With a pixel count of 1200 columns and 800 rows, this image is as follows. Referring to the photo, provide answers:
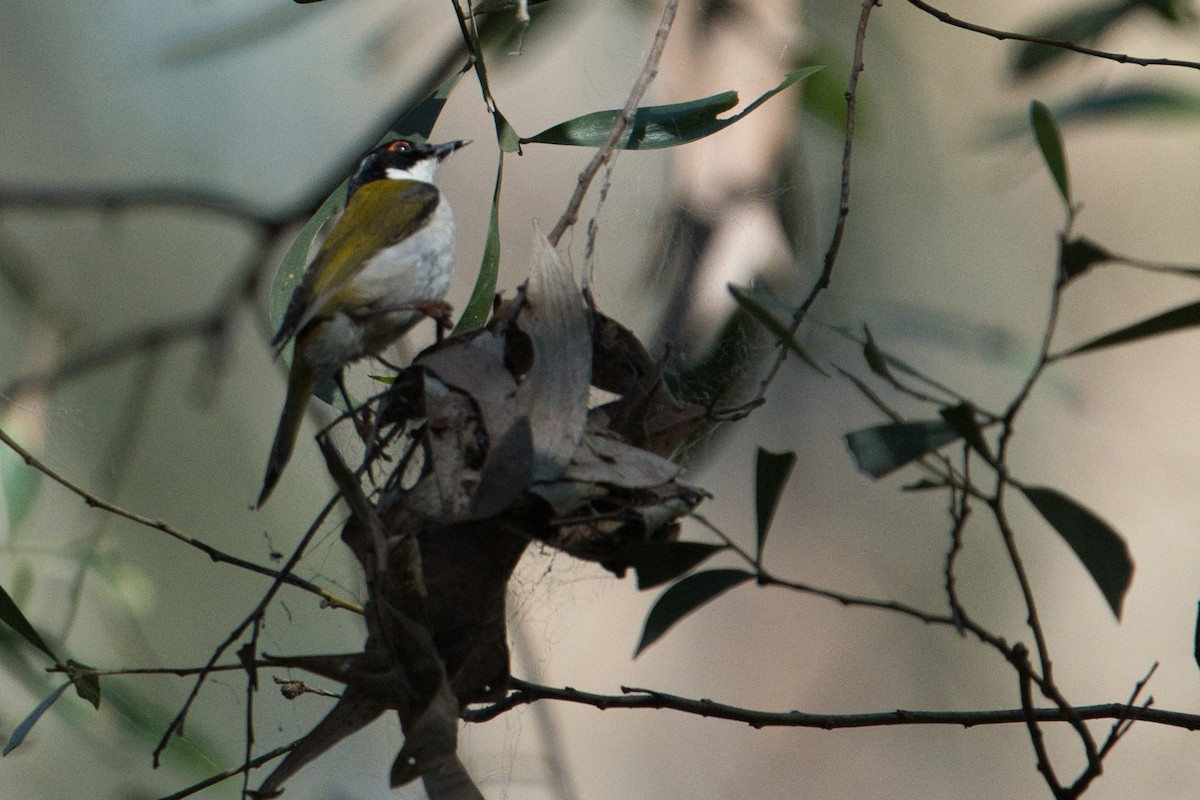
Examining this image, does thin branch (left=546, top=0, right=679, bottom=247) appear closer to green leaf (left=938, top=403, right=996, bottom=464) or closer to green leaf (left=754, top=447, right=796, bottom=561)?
green leaf (left=754, top=447, right=796, bottom=561)

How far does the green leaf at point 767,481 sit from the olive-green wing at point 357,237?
0.70 m

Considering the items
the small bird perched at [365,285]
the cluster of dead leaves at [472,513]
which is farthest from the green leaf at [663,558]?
the small bird perched at [365,285]

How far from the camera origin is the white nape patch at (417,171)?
82.4 inches

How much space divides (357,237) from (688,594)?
2.78ft

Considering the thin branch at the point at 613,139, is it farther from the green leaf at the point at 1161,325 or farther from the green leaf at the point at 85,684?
the green leaf at the point at 85,684

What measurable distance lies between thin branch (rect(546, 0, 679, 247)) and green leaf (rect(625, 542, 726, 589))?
1.08 feet

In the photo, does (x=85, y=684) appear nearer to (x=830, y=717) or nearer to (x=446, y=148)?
(x=830, y=717)

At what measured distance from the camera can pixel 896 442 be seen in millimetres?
934

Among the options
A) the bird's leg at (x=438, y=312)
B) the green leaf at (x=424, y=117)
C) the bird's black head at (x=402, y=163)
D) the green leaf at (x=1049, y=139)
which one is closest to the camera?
the green leaf at (x=1049, y=139)

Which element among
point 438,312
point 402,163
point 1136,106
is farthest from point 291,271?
point 1136,106

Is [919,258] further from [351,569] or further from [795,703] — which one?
[351,569]

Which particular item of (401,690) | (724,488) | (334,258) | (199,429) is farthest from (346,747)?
(199,429)

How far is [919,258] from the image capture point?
5207 mm


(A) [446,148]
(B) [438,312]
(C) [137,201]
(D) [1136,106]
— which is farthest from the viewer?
(C) [137,201]
